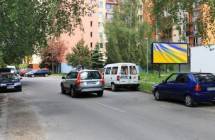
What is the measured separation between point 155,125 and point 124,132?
1.50m

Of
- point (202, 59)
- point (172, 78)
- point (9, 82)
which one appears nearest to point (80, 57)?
point (202, 59)

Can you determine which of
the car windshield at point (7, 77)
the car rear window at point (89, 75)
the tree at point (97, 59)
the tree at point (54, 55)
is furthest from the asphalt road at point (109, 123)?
the tree at point (54, 55)

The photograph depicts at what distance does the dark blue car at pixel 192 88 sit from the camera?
17.2m

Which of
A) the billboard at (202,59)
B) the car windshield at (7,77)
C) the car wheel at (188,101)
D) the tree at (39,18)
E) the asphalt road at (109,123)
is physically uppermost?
the tree at (39,18)

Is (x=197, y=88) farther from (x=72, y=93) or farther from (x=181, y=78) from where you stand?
(x=72, y=93)

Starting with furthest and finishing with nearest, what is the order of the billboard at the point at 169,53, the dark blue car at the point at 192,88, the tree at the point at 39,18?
the billboard at the point at 169,53
the dark blue car at the point at 192,88
the tree at the point at 39,18

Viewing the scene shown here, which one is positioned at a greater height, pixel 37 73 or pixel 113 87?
pixel 37 73

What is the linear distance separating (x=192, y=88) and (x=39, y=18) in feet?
23.8

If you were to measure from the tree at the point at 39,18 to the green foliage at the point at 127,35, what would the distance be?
40.9m

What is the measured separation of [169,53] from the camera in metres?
33.6

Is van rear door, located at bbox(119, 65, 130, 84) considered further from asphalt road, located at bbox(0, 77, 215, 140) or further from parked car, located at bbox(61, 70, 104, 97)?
asphalt road, located at bbox(0, 77, 215, 140)

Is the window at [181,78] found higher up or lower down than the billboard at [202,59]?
lower down

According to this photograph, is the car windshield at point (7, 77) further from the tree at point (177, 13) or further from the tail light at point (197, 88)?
the tail light at point (197, 88)

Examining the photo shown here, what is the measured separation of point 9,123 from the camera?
42.8 ft
